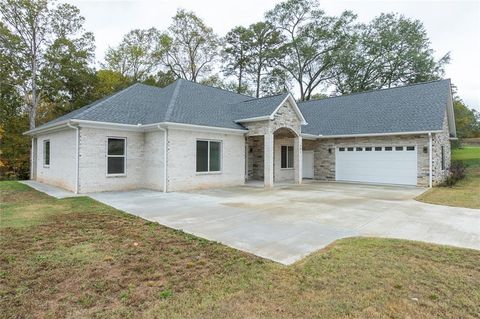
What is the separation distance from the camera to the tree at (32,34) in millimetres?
22547

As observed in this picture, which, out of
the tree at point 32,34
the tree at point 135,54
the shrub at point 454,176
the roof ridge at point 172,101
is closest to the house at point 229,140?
the roof ridge at point 172,101

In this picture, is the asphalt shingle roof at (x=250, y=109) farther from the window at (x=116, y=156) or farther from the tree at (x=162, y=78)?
the tree at (x=162, y=78)

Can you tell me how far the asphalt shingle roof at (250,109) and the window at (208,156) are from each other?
1.02m

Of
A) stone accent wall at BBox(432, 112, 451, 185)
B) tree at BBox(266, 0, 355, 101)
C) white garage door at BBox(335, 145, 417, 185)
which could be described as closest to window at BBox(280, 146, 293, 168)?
white garage door at BBox(335, 145, 417, 185)

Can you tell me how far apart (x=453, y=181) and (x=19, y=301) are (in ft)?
62.3

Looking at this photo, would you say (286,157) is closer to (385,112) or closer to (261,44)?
(385,112)

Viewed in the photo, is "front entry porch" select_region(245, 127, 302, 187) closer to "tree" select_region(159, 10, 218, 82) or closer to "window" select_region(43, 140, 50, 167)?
"window" select_region(43, 140, 50, 167)

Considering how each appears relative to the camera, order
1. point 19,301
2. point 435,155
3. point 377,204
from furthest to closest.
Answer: point 435,155
point 377,204
point 19,301

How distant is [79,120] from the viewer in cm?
1114

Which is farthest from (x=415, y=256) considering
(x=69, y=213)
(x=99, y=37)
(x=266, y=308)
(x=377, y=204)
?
(x=99, y=37)

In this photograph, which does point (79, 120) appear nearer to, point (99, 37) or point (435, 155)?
point (435, 155)

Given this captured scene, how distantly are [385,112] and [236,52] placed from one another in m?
20.9

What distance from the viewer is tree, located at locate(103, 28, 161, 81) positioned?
3259cm

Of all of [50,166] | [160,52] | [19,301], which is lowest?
[19,301]
